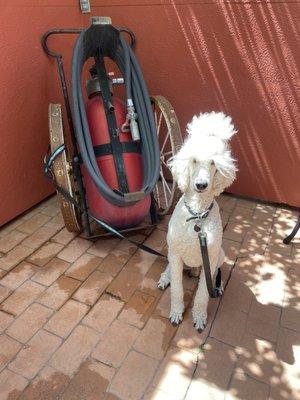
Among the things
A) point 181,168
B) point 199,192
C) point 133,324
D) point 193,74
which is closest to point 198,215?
point 199,192

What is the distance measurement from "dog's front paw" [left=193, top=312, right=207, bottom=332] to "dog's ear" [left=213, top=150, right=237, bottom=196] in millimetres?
930

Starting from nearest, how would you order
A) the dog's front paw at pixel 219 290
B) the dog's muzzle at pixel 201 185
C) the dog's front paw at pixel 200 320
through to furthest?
1. the dog's muzzle at pixel 201 185
2. the dog's front paw at pixel 200 320
3. the dog's front paw at pixel 219 290

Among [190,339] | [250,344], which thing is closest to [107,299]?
[190,339]

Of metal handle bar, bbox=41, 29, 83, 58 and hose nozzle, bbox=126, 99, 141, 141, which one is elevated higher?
metal handle bar, bbox=41, 29, 83, 58

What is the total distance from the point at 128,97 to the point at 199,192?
4.14ft

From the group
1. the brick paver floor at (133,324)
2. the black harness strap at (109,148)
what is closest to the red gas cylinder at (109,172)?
the black harness strap at (109,148)

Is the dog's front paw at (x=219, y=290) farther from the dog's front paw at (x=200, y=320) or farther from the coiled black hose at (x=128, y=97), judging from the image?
the coiled black hose at (x=128, y=97)

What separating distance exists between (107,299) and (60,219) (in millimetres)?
1172

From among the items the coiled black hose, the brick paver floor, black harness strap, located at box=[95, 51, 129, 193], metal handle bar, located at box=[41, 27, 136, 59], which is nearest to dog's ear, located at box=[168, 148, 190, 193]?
the coiled black hose

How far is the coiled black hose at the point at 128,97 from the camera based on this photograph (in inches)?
96.8

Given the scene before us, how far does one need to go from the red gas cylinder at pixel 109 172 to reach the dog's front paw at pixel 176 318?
916 mm

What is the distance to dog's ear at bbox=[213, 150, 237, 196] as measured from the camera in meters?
1.75

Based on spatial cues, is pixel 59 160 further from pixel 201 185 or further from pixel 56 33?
pixel 201 185

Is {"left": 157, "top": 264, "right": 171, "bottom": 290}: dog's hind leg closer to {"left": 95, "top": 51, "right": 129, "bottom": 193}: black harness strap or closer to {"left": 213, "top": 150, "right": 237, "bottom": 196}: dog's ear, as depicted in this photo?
{"left": 95, "top": 51, "right": 129, "bottom": 193}: black harness strap
